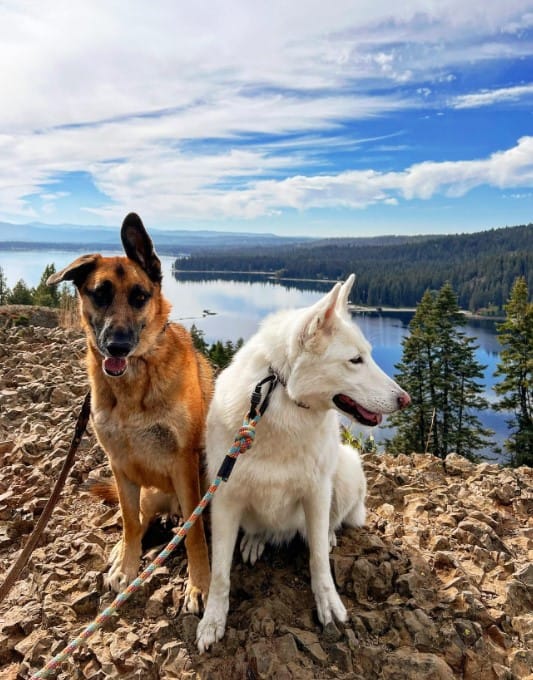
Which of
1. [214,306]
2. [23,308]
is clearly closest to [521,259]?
[214,306]

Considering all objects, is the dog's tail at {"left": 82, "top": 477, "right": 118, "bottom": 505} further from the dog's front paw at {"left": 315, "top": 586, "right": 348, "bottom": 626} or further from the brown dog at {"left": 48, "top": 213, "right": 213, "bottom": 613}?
the dog's front paw at {"left": 315, "top": 586, "right": 348, "bottom": 626}

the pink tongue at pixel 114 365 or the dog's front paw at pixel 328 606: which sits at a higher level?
the pink tongue at pixel 114 365

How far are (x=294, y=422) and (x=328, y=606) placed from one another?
1.29 meters

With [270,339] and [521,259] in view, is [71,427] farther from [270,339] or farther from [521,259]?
[521,259]

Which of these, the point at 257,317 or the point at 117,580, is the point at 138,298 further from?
the point at 257,317

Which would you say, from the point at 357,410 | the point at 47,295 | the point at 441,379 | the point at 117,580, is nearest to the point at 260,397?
the point at 357,410

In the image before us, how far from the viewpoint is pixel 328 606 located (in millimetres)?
3355

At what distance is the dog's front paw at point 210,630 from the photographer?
3.22 metres

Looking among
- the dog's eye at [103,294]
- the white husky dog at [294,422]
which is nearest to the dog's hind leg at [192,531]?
the white husky dog at [294,422]

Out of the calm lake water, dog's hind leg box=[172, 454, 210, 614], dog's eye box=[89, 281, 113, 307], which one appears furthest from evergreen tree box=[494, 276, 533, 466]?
dog's eye box=[89, 281, 113, 307]

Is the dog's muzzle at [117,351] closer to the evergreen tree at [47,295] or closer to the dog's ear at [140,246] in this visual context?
the dog's ear at [140,246]

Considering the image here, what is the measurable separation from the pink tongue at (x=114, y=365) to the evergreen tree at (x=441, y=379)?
34.2 m

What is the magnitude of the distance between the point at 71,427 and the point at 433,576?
193 inches

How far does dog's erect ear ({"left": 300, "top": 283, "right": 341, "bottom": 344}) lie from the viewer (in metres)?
3.06
